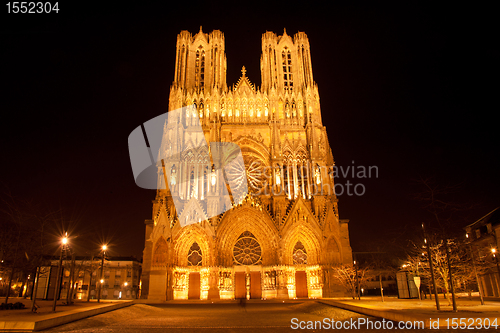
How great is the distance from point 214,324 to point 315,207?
849 inches

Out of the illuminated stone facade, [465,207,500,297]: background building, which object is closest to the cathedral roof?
the illuminated stone facade

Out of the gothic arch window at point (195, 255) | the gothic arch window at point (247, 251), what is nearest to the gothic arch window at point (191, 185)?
the gothic arch window at point (195, 255)

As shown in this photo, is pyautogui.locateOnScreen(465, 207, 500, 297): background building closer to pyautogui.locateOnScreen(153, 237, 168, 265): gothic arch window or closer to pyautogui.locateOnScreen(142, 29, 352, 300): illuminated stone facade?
pyautogui.locateOnScreen(142, 29, 352, 300): illuminated stone facade

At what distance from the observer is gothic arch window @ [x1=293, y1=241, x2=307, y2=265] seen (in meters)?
34.5

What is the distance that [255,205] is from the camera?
34.8m

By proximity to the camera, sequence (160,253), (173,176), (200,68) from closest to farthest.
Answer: (160,253), (173,176), (200,68)

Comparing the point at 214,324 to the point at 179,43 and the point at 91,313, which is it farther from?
the point at 179,43

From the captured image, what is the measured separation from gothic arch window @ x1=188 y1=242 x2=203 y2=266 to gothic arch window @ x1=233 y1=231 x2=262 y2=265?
11.4ft

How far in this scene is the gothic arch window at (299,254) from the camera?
34.5 m

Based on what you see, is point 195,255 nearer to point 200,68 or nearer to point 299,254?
point 299,254

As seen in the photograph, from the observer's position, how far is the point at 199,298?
33344 millimetres

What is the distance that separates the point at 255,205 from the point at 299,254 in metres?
6.55

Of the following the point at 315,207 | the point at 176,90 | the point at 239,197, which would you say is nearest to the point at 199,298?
the point at 239,197

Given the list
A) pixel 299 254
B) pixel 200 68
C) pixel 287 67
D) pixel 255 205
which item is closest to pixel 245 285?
pixel 299 254
